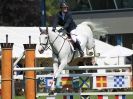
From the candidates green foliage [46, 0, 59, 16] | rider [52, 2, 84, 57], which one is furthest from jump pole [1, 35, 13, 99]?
green foliage [46, 0, 59, 16]

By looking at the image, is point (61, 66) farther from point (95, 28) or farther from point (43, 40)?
point (95, 28)

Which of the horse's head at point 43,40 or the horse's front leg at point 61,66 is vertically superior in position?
the horse's head at point 43,40

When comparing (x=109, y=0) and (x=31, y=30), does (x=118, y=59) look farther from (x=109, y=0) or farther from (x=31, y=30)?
(x=109, y=0)

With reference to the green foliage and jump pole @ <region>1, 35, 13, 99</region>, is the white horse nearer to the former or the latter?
jump pole @ <region>1, 35, 13, 99</region>

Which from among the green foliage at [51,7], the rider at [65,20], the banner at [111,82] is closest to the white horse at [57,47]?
the rider at [65,20]

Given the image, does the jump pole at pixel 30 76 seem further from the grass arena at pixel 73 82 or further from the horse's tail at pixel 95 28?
the horse's tail at pixel 95 28

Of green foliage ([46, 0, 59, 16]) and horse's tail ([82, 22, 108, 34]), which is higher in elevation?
green foliage ([46, 0, 59, 16])

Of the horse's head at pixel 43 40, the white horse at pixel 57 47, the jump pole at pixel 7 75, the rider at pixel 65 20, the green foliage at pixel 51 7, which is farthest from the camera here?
the green foliage at pixel 51 7

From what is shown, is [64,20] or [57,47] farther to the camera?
[64,20]

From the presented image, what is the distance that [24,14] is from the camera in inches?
2685

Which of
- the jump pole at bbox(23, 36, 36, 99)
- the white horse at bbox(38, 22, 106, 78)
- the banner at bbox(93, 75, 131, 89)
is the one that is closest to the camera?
the banner at bbox(93, 75, 131, 89)

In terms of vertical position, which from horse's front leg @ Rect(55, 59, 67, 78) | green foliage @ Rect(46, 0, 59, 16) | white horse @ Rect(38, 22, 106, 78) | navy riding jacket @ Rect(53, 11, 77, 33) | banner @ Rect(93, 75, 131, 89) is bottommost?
banner @ Rect(93, 75, 131, 89)

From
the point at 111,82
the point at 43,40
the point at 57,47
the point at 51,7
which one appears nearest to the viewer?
the point at 111,82

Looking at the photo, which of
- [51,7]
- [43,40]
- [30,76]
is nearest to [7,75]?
[43,40]
